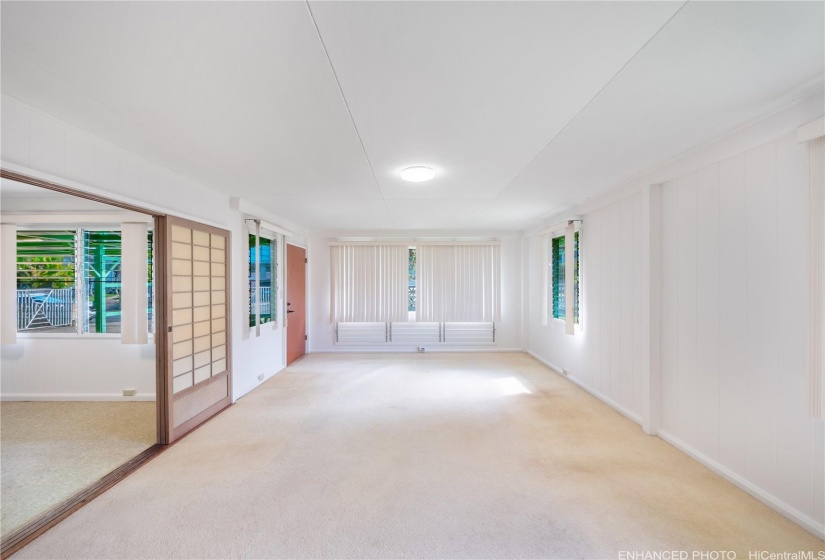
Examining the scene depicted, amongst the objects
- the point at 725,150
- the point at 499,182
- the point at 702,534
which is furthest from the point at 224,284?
the point at 725,150

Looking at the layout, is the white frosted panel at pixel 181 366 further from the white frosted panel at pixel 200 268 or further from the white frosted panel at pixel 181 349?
the white frosted panel at pixel 200 268

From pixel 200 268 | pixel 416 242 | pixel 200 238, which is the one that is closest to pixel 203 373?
pixel 200 268

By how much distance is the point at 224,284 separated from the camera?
3.68 m

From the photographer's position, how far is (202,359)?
3275 mm

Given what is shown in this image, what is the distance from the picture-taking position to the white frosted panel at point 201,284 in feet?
10.5

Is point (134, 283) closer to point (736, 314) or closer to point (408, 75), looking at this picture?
point (408, 75)

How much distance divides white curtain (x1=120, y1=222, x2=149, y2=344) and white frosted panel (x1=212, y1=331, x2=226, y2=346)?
0.93 metres

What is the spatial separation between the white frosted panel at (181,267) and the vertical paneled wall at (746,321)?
4335 mm

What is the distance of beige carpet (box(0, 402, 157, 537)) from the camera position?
2072mm

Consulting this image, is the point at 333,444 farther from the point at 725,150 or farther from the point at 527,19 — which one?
the point at 725,150

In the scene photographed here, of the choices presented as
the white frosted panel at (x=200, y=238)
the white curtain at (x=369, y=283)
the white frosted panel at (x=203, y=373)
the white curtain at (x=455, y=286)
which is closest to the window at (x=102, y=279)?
the white frosted panel at (x=203, y=373)

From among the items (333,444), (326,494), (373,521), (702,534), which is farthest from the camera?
(333,444)

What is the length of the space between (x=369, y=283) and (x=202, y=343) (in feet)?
10.9

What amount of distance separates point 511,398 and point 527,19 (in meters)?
3.65
